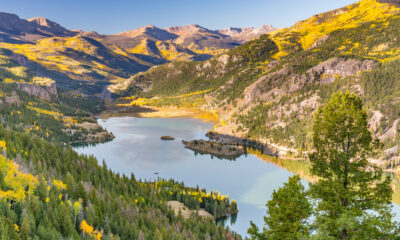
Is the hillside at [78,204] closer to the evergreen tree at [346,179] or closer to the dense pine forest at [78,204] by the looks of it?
the dense pine forest at [78,204]

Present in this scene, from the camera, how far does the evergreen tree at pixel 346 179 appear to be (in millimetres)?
22266

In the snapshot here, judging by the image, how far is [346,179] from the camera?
2625 cm

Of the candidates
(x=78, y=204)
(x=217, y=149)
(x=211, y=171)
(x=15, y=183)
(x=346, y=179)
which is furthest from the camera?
(x=217, y=149)

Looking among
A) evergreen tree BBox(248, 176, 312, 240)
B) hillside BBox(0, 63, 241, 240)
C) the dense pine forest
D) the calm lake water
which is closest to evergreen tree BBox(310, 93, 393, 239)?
evergreen tree BBox(248, 176, 312, 240)

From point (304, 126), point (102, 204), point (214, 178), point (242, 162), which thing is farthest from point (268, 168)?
point (102, 204)

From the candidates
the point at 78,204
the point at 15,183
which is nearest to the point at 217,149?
the point at 78,204

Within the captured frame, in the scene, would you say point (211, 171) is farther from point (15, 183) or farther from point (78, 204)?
point (15, 183)

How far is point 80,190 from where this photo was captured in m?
61.3

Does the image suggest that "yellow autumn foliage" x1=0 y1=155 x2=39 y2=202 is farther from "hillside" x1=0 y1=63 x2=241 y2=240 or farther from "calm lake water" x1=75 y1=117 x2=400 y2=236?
"calm lake water" x1=75 y1=117 x2=400 y2=236

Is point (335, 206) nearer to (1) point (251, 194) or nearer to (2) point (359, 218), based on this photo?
(2) point (359, 218)

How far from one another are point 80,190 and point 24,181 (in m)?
12.8

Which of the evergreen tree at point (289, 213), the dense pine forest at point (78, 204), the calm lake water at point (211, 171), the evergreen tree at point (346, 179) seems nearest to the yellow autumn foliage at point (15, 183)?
the dense pine forest at point (78, 204)

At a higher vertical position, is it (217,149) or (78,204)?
(78,204)

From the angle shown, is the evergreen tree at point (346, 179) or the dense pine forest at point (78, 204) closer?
the evergreen tree at point (346, 179)
